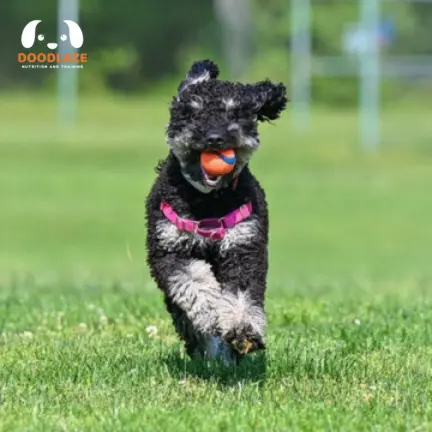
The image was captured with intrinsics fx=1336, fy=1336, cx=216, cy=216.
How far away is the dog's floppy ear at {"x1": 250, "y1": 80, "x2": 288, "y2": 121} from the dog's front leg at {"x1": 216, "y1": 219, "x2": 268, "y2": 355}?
600 mm

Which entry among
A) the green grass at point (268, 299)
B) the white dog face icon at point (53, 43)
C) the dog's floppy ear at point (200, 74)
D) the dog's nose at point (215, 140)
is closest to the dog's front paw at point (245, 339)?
the green grass at point (268, 299)

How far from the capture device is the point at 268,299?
393 inches

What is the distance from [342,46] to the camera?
33094 mm

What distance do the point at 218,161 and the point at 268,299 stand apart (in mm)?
3747

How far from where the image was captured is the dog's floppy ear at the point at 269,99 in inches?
269

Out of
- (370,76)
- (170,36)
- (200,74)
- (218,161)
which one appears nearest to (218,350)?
(218,161)

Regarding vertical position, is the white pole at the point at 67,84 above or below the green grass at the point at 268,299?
above

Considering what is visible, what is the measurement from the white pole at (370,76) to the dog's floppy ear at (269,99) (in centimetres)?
2434

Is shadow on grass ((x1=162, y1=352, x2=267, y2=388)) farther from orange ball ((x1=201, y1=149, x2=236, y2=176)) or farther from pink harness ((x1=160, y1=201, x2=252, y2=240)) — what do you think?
orange ball ((x1=201, y1=149, x2=236, y2=176))

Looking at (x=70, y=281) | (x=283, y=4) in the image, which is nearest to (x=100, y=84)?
(x=283, y=4)

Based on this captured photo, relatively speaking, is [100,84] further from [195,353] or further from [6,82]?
[195,353]

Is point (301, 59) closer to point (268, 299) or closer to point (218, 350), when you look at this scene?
point (268, 299)

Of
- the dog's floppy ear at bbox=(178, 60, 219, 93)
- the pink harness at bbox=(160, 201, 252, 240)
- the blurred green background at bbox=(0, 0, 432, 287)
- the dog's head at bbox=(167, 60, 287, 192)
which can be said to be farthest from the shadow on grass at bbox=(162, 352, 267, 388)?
the blurred green background at bbox=(0, 0, 432, 287)

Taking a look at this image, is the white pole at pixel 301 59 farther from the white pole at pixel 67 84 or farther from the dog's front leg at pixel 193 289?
the dog's front leg at pixel 193 289
